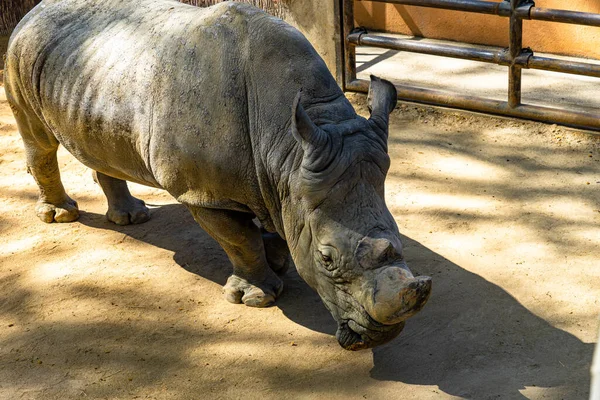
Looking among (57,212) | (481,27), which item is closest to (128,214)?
(57,212)

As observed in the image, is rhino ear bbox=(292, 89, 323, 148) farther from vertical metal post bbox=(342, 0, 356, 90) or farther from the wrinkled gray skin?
vertical metal post bbox=(342, 0, 356, 90)

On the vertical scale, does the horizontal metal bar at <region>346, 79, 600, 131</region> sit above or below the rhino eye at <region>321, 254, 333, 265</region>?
below

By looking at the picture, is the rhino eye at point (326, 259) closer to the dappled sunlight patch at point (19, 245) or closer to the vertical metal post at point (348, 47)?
the dappled sunlight patch at point (19, 245)

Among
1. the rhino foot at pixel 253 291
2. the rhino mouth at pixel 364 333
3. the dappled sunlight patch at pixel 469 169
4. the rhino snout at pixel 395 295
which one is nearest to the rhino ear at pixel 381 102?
the rhino snout at pixel 395 295

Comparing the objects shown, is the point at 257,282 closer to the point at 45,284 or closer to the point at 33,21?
the point at 45,284

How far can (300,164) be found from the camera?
13.5ft

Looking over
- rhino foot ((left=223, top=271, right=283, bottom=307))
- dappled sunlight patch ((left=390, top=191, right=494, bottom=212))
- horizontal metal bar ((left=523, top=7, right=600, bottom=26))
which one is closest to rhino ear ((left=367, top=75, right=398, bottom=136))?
rhino foot ((left=223, top=271, right=283, bottom=307))

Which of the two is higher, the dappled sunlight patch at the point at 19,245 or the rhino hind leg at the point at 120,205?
the rhino hind leg at the point at 120,205

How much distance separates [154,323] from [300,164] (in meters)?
1.38

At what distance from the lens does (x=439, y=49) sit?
7.20 metres

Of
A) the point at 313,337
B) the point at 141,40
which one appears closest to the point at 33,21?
the point at 141,40

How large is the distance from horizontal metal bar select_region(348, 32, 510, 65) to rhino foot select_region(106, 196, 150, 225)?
269 cm

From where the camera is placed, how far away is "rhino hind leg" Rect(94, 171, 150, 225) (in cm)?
594

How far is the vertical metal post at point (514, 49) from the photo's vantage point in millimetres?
6732
